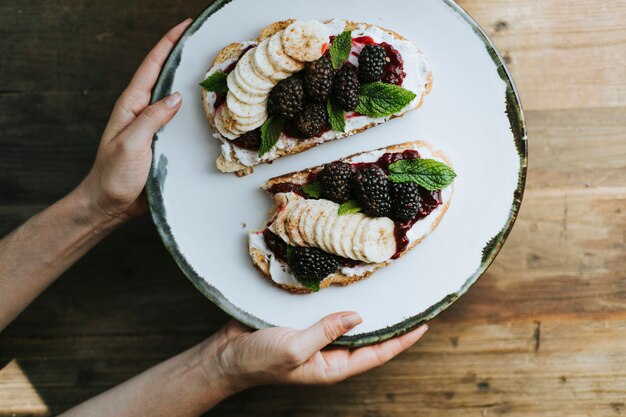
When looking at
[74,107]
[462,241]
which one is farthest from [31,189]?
[462,241]

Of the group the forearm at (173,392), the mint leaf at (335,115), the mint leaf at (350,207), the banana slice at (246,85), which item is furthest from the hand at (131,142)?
the mint leaf at (350,207)

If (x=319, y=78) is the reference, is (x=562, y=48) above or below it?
below

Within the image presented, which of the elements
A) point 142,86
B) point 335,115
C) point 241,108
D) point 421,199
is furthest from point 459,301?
point 142,86

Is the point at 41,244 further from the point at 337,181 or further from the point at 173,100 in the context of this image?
the point at 337,181

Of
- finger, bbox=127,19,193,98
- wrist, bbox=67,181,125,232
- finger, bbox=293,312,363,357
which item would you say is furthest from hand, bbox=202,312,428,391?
finger, bbox=127,19,193,98

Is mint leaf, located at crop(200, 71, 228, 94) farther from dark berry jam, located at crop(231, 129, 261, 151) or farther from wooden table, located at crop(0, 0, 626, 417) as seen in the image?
wooden table, located at crop(0, 0, 626, 417)
